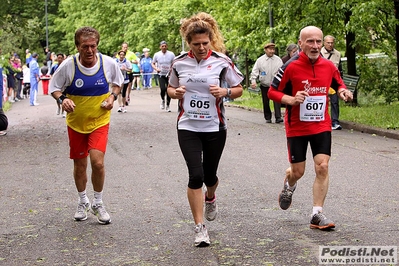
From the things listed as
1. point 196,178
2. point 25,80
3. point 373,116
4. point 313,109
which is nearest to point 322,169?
point 313,109

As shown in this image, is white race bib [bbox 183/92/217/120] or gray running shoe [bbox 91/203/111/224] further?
gray running shoe [bbox 91/203/111/224]

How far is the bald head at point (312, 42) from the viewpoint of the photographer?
7.71 m

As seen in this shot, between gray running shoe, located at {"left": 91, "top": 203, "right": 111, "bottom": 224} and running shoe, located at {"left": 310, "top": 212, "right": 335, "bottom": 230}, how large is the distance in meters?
1.98

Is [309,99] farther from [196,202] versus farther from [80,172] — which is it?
[80,172]

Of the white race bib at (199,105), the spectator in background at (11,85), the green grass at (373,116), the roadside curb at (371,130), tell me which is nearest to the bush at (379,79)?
the green grass at (373,116)

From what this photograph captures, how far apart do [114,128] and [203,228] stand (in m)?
12.7

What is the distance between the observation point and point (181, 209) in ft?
28.9

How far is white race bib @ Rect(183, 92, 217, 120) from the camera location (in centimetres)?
722

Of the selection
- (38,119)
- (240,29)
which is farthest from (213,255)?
(240,29)

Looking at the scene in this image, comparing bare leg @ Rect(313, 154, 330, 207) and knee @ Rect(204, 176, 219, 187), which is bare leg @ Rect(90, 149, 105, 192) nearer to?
knee @ Rect(204, 176, 219, 187)

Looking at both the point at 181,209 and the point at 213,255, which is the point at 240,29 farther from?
the point at 213,255

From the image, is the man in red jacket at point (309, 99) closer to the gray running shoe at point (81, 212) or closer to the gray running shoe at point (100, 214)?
the gray running shoe at point (100, 214)

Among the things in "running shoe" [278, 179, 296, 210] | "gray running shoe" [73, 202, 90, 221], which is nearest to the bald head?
"running shoe" [278, 179, 296, 210]

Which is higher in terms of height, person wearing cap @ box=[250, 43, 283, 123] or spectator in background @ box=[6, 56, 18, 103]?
person wearing cap @ box=[250, 43, 283, 123]
